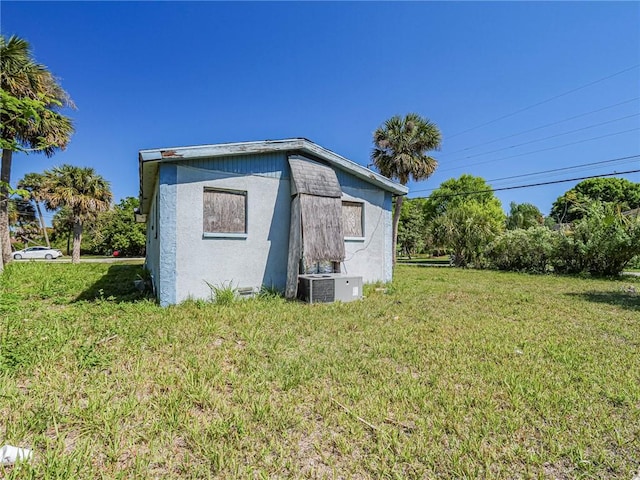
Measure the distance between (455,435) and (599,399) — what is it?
181 cm

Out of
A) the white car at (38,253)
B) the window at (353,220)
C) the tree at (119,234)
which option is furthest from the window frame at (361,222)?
the white car at (38,253)

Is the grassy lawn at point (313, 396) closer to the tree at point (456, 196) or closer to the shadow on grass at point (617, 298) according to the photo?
the shadow on grass at point (617, 298)

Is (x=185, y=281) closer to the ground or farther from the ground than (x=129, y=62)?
closer to the ground

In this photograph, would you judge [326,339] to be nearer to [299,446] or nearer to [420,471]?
[299,446]

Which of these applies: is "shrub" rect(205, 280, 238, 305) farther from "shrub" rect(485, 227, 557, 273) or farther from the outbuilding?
"shrub" rect(485, 227, 557, 273)

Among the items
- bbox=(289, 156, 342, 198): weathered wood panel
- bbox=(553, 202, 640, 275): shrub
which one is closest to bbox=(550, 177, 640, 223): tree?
bbox=(553, 202, 640, 275): shrub

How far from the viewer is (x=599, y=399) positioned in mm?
3084

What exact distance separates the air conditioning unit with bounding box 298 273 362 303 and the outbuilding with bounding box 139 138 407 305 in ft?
0.97

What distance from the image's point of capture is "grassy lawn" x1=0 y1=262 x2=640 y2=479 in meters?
2.21

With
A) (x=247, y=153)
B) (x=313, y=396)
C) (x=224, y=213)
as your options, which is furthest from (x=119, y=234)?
(x=313, y=396)

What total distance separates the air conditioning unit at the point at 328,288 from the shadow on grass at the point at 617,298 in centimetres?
659

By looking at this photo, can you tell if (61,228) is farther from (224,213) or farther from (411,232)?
(411,232)

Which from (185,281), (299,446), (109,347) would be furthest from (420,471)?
(185,281)

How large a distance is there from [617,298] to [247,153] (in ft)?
36.6
